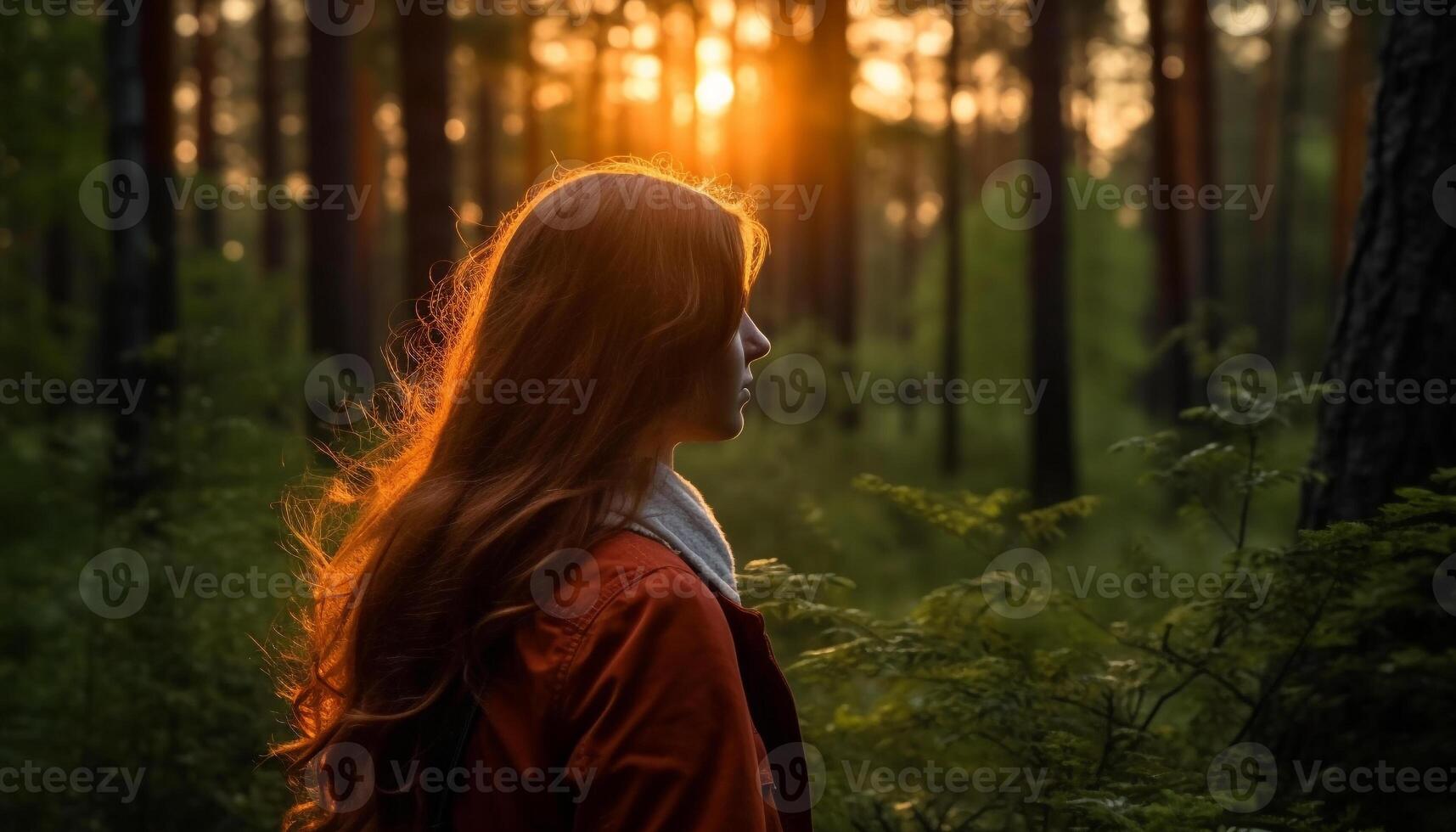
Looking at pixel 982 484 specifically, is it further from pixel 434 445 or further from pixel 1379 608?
pixel 434 445

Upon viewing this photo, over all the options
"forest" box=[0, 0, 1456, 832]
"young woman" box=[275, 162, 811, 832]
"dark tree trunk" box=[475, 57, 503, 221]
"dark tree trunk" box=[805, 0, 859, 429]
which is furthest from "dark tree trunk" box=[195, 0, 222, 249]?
"young woman" box=[275, 162, 811, 832]

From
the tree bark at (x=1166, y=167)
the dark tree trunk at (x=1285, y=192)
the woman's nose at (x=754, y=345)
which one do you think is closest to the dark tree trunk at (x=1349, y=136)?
the dark tree trunk at (x=1285, y=192)

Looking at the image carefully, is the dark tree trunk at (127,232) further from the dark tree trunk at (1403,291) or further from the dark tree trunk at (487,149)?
the dark tree trunk at (487,149)

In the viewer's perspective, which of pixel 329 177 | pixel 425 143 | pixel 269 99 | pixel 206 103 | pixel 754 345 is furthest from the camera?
pixel 206 103

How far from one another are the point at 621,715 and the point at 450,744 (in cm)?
41

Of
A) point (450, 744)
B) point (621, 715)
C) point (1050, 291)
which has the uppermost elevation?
point (621, 715)

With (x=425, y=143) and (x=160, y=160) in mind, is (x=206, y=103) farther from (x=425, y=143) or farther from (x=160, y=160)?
(x=425, y=143)

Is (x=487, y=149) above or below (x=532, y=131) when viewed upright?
below

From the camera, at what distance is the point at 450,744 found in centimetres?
180

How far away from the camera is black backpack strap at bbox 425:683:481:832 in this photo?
5.74ft

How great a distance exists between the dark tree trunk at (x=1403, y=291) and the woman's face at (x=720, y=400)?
268 centimetres

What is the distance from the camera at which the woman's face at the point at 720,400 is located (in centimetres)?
192

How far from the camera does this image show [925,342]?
25.5 metres

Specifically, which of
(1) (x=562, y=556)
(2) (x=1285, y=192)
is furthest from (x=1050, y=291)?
(2) (x=1285, y=192)
